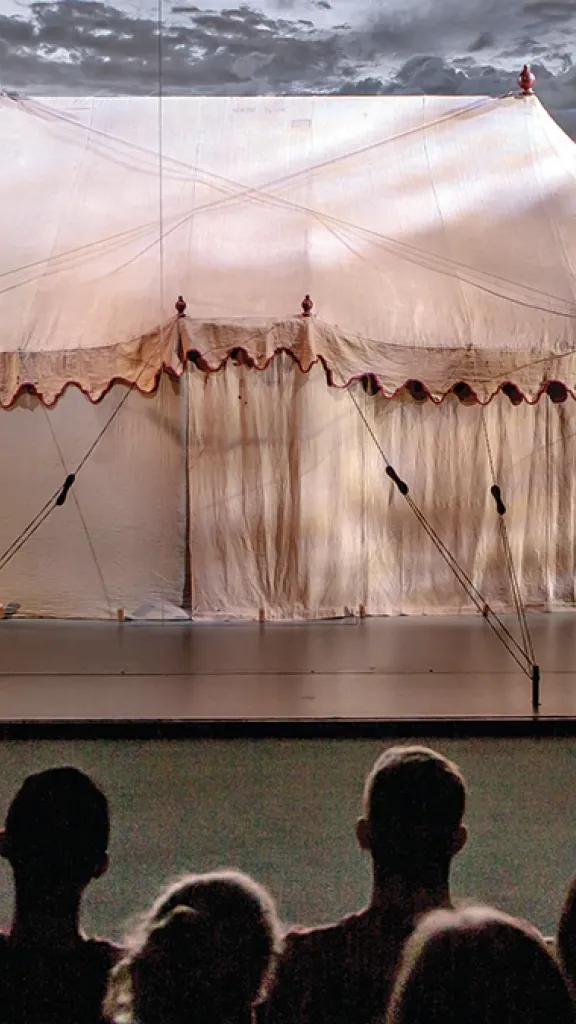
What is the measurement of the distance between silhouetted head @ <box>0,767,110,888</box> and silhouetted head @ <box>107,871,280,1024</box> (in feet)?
0.41

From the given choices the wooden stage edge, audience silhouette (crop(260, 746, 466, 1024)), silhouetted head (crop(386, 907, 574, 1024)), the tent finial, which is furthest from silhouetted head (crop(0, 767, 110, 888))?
the tent finial

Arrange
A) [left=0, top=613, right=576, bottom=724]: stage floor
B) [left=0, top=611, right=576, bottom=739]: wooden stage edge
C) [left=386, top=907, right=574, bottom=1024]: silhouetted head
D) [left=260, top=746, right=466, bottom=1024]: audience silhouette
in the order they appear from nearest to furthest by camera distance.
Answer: [left=386, top=907, right=574, bottom=1024]: silhouetted head < [left=260, top=746, right=466, bottom=1024]: audience silhouette < [left=0, top=611, right=576, bottom=739]: wooden stage edge < [left=0, top=613, right=576, bottom=724]: stage floor

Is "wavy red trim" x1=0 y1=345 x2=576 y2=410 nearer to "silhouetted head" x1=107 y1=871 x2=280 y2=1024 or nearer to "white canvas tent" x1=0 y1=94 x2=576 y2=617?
"white canvas tent" x1=0 y1=94 x2=576 y2=617

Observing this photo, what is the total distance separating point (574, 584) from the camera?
270 inches

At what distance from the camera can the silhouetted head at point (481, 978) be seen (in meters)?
1.12

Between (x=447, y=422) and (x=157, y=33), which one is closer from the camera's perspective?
(x=157, y=33)

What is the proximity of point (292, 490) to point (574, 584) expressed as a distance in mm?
1900

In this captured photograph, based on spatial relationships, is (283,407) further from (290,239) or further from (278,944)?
(278,944)

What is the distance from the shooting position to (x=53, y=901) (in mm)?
1271

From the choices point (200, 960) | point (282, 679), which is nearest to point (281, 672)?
point (282, 679)

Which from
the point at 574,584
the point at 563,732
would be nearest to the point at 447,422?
the point at 574,584

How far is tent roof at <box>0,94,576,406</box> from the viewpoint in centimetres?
569

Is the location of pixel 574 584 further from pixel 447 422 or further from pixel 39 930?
pixel 39 930

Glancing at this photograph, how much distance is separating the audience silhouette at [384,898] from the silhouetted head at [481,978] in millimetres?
71
